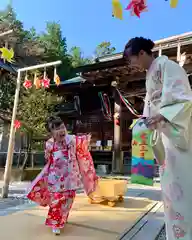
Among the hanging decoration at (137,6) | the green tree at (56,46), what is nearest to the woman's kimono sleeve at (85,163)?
the hanging decoration at (137,6)

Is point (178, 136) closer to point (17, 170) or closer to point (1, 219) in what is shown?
point (1, 219)

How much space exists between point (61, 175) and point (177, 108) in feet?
7.00

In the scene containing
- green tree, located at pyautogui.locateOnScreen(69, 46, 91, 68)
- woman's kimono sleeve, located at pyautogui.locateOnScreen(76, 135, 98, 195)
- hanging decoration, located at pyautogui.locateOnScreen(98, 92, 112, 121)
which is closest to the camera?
woman's kimono sleeve, located at pyautogui.locateOnScreen(76, 135, 98, 195)

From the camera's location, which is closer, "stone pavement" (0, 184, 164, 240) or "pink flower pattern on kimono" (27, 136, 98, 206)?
"stone pavement" (0, 184, 164, 240)

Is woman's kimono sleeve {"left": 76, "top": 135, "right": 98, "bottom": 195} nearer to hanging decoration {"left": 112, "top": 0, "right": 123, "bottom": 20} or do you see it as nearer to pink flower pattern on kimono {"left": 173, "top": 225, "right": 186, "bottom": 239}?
hanging decoration {"left": 112, "top": 0, "right": 123, "bottom": 20}

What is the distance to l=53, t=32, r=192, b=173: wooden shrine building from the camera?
9039 millimetres

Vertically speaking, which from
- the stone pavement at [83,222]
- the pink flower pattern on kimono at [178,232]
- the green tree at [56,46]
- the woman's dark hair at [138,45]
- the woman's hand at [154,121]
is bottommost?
the stone pavement at [83,222]

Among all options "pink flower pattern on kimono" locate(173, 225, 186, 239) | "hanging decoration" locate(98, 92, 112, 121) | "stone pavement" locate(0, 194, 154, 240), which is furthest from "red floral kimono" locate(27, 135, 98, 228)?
"hanging decoration" locate(98, 92, 112, 121)

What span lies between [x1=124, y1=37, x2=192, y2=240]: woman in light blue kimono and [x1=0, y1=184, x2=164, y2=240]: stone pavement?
1.43 m

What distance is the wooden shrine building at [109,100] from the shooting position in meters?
9.04

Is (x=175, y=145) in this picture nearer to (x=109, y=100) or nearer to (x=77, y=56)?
(x=109, y=100)

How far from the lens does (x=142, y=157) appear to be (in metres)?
1.79

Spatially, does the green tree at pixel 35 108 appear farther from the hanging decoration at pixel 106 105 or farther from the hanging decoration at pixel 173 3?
Result: the hanging decoration at pixel 173 3

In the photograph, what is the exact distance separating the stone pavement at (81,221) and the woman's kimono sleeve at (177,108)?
5.70 feet
